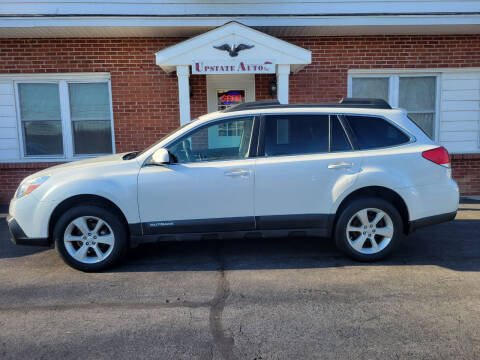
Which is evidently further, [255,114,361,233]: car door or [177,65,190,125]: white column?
[177,65,190,125]: white column

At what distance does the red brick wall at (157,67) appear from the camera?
26.2 ft

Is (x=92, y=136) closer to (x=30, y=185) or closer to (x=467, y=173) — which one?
(x=30, y=185)

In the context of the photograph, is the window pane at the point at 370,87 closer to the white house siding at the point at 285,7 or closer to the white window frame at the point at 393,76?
the white window frame at the point at 393,76

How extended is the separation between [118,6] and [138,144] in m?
2.79

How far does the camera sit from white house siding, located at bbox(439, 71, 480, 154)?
8523 millimetres

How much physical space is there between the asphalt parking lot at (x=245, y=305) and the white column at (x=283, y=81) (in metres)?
3.06

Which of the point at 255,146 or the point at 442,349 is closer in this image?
the point at 442,349

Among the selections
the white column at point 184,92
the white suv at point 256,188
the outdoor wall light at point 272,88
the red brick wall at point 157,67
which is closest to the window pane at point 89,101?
the red brick wall at point 157,67

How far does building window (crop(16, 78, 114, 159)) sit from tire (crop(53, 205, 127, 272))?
174 inches

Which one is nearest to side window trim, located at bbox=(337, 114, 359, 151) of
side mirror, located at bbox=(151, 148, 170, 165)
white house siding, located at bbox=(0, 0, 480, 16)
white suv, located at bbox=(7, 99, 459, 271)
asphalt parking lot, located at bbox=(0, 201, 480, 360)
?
white suv, located at bbox=(7, 99, 459, 271)

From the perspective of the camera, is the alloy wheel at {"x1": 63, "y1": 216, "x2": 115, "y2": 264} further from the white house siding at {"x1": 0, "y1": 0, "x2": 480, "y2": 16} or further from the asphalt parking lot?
the white house siding at {"x1": 0, "y1": 0, "x2": 480, "y2": 16}

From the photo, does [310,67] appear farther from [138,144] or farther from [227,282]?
[227,282]

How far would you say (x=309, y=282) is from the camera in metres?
4.01

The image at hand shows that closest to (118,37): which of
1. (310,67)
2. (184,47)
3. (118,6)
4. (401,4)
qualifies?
(118,6)
